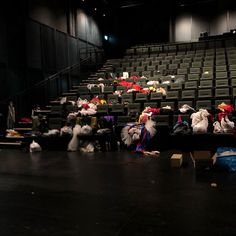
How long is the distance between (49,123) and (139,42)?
1021 cm

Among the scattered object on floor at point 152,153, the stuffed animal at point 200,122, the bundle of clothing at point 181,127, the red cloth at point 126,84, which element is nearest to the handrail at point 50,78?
the red cloth at point 126,84

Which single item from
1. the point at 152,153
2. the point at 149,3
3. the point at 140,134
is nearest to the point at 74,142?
the point at 140,134

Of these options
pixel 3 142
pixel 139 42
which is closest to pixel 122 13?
pixel 139 42

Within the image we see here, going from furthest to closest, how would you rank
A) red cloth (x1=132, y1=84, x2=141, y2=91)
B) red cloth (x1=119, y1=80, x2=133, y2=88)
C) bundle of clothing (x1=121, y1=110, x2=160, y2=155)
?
red cloth (x1=119, y1=80, x2=133, y2=88) < red cloth (x1=132, y1=84, x2=141, y2=91) < bundle of clothing (x1=121, y1=110, x2=160, y2=155)

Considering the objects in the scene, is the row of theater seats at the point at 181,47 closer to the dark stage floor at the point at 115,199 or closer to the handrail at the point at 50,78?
the handrail at the point at 50,78

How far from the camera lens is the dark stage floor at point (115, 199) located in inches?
99.1

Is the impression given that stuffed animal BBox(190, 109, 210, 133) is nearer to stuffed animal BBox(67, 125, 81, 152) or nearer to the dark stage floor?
the dark stage floor

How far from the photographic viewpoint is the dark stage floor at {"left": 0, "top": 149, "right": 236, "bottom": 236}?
2.52m

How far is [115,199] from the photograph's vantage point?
3260 millimetres

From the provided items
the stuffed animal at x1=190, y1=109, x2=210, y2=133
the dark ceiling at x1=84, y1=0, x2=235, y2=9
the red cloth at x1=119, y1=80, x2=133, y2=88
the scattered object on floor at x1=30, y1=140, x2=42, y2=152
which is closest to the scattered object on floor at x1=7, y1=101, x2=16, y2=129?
the scattered object on floor at x1=30, y1=140, x2=42, y2=152

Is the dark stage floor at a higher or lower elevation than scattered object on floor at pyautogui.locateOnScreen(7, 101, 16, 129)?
lower

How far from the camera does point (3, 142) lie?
773 cm

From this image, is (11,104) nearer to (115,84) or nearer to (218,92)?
(115,84)

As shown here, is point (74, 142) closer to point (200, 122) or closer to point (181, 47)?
point (200, 122)
